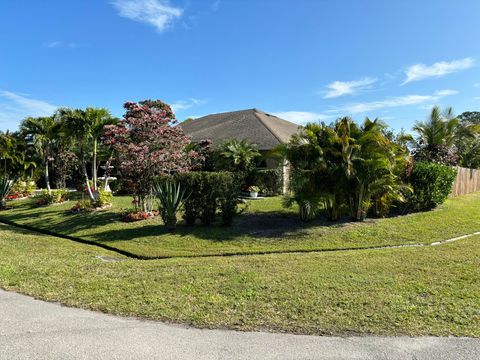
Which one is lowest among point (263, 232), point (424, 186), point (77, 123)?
point (263, 232)

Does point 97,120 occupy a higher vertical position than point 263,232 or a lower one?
higher

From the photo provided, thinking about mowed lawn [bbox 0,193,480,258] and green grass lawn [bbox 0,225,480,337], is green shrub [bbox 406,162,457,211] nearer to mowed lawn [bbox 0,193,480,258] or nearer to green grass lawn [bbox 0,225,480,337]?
mowed lawn [bbox 0,193,480,258]

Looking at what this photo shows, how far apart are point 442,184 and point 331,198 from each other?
5143mm

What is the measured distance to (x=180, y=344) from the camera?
11.6 feet

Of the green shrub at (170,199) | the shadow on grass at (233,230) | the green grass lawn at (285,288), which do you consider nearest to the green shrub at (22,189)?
the shadow on grass at (233,230)

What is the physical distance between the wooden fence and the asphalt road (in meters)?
17.6

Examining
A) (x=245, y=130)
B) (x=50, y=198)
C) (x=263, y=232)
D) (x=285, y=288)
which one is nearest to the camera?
(x=285, y=288)

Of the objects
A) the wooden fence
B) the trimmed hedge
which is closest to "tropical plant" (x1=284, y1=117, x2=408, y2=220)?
the trimmed hedge

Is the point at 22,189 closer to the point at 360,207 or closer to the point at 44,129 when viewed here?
the point at 44,129

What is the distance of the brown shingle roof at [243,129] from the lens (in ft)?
72.2

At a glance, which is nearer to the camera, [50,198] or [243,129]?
[50,198]

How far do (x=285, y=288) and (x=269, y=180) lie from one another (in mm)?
13801

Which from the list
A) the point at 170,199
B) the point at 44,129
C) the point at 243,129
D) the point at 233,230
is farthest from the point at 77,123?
the point at 243,129

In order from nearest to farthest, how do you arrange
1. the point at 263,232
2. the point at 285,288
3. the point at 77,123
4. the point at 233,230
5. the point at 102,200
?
the point at 285,288, the point at 263,232, the point at 233,230, the point at 102,200, the point at 77,123
